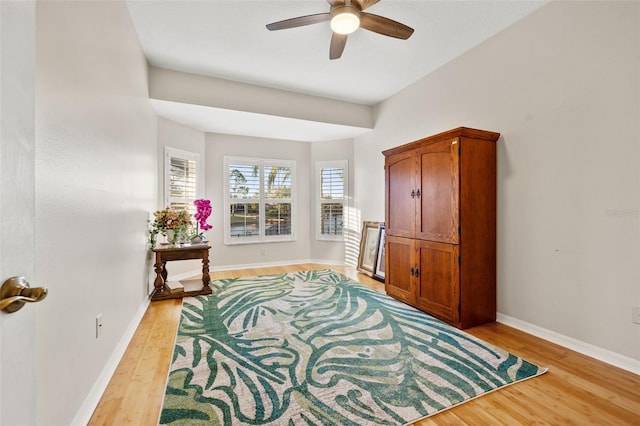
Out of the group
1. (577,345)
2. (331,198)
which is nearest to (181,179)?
(331,198)

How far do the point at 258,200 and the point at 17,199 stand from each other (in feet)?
16.7

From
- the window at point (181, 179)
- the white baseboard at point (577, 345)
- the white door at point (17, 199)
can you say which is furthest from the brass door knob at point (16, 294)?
the window at point (181, 179)

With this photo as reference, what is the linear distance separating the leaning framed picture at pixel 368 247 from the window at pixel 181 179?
9.83 ft

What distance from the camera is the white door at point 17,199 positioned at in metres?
0.59

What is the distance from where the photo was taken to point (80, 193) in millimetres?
1618

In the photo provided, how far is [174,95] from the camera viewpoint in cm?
380

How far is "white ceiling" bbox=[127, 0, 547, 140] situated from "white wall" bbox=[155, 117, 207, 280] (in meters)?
0.27

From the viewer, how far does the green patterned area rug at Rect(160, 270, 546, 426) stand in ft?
5.54

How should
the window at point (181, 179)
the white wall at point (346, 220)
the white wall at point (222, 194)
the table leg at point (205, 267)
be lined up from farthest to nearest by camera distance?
the white wall at point (346, 220) < the white wall at point (222, 194) < the window at point (181, 179) < the table leg at point (205, 267)

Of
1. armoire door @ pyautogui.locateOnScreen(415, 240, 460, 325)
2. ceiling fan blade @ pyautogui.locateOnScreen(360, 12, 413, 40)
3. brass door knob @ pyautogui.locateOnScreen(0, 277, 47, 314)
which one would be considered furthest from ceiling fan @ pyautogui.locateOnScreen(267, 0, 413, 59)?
brass door knob @ pyautogui.locateOnScreen(0, 277, 47, 314)

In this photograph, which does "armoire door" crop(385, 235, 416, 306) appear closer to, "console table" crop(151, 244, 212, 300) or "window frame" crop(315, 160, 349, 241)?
Result: "window frame" crop(315, 160, 349, 241)

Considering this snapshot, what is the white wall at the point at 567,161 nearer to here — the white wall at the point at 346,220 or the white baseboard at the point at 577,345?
the white baseboard at the point at 577,345

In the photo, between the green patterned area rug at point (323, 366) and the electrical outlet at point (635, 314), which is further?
the electrical outlet at point (635, 314)

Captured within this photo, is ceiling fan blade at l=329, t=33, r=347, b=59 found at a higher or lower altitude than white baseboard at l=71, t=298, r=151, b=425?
higher
